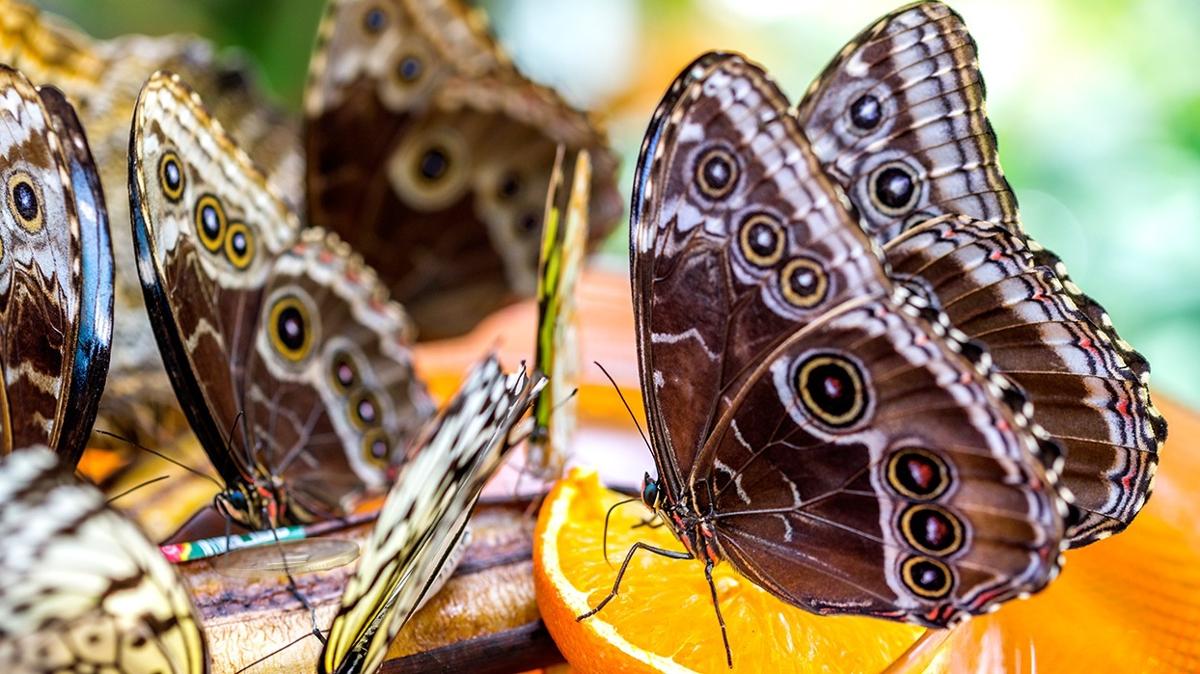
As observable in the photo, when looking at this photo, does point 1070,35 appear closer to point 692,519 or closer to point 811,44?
point 811,44

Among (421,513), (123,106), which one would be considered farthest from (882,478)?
(123,106)

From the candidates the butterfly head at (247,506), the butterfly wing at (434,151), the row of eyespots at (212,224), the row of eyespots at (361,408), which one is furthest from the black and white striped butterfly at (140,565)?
the butterfly wing at (434,151)

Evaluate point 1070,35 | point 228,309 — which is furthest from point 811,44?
point 228,309

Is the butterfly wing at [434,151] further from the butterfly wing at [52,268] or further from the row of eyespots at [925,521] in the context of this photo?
the row of eyespots at [925,521]

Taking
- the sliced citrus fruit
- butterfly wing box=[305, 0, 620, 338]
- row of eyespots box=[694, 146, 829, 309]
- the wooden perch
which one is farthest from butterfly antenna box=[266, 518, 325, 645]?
butterfly wing box=[305, 0, 620, 338]

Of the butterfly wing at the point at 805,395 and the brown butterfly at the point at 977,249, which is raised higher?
the brown butterfly at the point at 977,249

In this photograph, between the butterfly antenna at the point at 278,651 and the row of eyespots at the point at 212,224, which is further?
the row of eyespots at the point at 212,224
